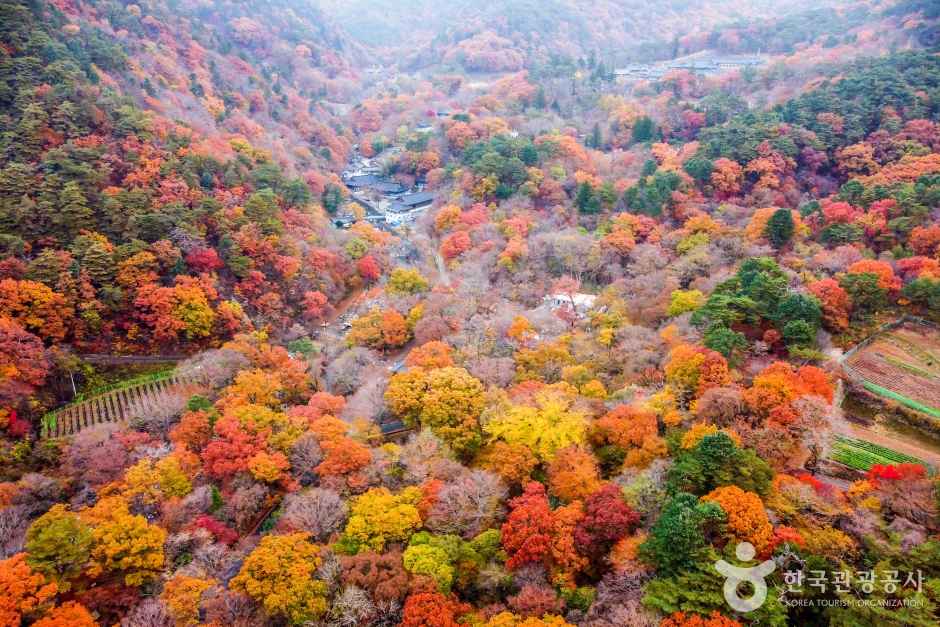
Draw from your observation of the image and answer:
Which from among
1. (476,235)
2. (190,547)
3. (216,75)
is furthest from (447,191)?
(190,547)

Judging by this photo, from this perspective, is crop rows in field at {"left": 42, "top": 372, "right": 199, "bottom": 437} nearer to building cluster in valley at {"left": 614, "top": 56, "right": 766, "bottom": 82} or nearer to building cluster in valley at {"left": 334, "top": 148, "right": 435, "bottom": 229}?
building cluster in valley at {"left": 334, "top": 148, "right": 435, "bottom": 229}

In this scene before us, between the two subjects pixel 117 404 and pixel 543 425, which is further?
pixel 117 404

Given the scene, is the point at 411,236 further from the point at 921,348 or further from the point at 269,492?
the point at 921,348

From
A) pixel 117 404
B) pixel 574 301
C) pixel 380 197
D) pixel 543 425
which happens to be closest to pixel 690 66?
pixel 380 197

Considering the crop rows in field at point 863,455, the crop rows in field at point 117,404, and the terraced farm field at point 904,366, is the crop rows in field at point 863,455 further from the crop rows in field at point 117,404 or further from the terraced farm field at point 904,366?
the crop rows in field at point 117,404
